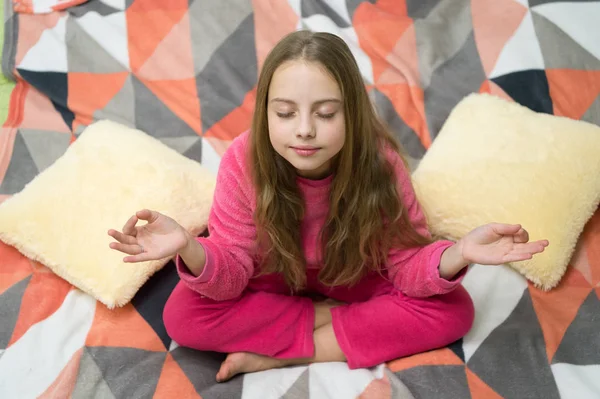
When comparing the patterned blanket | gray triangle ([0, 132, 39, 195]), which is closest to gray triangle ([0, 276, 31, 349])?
the patterned blanket

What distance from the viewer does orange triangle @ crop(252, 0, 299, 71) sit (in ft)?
4.75

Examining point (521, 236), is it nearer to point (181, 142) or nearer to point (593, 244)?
point (593, 244)

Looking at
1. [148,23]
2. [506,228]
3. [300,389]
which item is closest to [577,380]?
[506,228]

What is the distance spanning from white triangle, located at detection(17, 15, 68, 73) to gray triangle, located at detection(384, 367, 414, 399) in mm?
984

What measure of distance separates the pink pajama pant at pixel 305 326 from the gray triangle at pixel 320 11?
0.70 metres

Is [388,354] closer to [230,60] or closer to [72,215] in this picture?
[72,215]

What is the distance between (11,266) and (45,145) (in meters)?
0.31

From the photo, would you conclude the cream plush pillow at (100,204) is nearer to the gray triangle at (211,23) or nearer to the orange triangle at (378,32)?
the gray triangle at (211,23)

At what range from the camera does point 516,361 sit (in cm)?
101

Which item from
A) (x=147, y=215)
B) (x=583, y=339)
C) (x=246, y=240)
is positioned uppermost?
(x=147, y=215)

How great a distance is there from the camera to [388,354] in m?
1.04

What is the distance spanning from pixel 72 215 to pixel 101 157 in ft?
0.45

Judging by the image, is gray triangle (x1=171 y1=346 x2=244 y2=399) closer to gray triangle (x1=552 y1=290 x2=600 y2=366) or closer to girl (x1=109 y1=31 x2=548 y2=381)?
girl (x1=109 y1=31 x2=548 y2=381)

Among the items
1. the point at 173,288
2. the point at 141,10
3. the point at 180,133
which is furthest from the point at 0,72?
the point at 173,288
